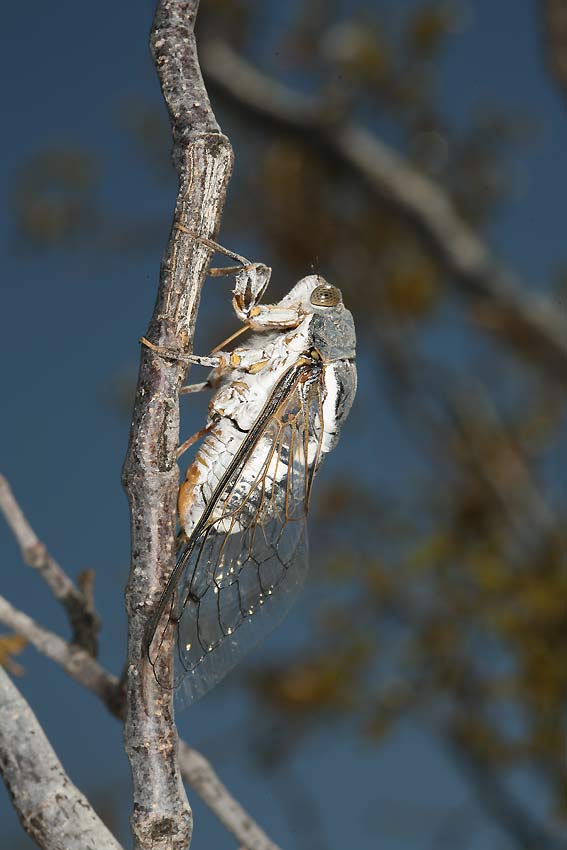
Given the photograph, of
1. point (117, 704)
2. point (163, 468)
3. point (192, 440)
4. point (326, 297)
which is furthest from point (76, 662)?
point (326, 297)

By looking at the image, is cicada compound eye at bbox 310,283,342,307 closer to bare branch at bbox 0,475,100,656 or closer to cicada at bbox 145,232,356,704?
cicada at bbox 145,232,356,704

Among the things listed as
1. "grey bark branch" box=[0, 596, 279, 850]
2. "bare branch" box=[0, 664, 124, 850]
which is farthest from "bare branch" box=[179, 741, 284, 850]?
"bare branch" box=[0, 664, 124, 850]

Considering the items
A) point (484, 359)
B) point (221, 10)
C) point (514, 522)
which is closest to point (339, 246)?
point (484, 359)

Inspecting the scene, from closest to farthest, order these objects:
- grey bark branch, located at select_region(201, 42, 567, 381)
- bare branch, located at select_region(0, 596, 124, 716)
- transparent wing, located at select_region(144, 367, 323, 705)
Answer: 1. transparent wing, located at select_region(144, 367, 323, 705)
2. bare branch, located at select_region(0, 596, 124, 716)
3. grey bark branch, located at select_region(201, 42, 567, 381)

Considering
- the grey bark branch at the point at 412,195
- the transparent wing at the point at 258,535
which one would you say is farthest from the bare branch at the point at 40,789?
the grey bark branch at the point at 412,195

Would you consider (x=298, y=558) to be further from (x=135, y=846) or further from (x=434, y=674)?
(x=434, y=674)

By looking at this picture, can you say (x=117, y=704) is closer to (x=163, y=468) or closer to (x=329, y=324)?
(x=163, y=468)

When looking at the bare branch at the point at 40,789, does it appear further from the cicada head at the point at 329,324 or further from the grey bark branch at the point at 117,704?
the cicada head at the point at 329,324
